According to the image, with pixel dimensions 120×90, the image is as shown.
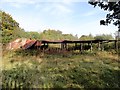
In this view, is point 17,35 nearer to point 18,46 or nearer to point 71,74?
point 18,46

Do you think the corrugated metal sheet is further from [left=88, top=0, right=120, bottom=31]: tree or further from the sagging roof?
[left=88, top=0, right=120, bottom=31]: tree

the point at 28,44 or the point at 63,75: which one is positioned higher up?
→ the point at 28,44

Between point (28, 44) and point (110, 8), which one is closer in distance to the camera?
point (110, 8)

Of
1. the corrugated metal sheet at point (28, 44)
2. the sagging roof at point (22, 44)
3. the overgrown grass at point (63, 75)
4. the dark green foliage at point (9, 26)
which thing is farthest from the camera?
the dark green foliage at point (9, 26)

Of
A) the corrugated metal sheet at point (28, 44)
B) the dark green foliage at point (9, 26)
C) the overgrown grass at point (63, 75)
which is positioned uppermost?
the dark green foliage at point (9, 26)

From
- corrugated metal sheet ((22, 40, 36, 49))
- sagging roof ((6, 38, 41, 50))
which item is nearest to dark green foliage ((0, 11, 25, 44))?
sagging roof ((6, 38, 41, 50))

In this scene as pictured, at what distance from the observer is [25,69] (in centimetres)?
1669

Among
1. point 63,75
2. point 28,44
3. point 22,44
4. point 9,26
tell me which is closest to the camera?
point 63,75

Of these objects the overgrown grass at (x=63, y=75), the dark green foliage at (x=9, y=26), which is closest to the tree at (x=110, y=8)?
the overgrown grass at (x=63, y=75)

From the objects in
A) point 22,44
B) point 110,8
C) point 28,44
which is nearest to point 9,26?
point 22,44

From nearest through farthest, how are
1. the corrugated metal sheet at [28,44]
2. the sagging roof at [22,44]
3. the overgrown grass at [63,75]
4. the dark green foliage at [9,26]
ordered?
the overgrown grass at [63,75] → the corrugated metal sheet at [28,44] → the sagging roof at [22,44] → the dark green foliage at [9,26]

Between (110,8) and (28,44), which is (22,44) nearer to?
(28,44)

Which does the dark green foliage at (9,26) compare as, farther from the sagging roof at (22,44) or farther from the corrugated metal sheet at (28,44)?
the corrugated metal sheet at (28,44)

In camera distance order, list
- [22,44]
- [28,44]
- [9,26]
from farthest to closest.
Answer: [9,26], [22,44], [28,44]
